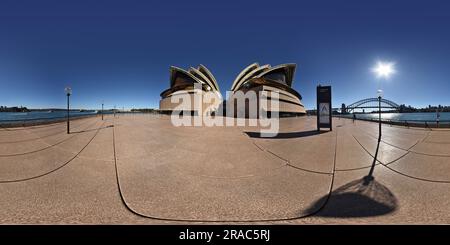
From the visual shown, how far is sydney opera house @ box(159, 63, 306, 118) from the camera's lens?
3428 centimetres

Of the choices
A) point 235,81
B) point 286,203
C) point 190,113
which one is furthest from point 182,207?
point 235,81

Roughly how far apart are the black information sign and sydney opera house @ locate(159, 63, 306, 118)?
19.4 metres

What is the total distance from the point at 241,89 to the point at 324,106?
78.6 ft

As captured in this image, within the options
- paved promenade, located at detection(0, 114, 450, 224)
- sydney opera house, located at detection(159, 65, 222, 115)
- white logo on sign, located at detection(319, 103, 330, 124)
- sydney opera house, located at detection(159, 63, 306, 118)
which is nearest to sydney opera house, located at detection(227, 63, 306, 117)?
sydney opera house, located at detection(159, 63, 306, 118)

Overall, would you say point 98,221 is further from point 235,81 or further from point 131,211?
point 235,81

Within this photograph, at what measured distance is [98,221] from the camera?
253 centimetres

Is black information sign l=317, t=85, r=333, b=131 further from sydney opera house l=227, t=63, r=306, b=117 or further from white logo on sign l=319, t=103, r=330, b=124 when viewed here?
sydney opera house l=227, t=63, r=306, b=117

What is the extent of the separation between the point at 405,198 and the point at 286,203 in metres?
2.05

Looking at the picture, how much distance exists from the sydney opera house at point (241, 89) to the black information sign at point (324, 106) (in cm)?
1935

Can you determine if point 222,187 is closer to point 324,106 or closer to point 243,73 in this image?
point 324,106

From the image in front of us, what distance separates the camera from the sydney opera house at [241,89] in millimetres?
34281

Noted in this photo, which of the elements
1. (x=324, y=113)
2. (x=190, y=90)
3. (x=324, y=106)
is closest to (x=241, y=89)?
(x=190, y=90)

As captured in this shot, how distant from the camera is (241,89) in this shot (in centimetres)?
3591
